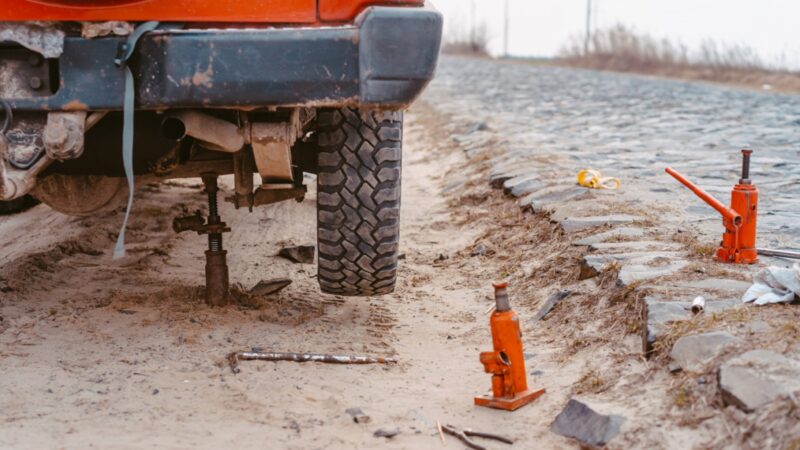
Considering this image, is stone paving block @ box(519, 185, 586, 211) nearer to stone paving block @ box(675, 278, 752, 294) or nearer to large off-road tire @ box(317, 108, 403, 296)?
large off-road tire @ box(317, 108, 403, 296)

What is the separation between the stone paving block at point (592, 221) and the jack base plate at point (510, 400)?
1889mm

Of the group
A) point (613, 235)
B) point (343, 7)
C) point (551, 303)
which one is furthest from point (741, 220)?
point (343, 7)

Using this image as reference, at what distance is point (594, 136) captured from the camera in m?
9.51

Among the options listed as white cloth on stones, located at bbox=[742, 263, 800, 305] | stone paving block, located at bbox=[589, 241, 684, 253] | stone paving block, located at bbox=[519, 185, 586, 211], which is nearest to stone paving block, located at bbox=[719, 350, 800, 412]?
white cloth on stones, located at bbox=[742, 263, 800, 305]

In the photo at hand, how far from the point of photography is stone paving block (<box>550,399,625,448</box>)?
275 centimetres

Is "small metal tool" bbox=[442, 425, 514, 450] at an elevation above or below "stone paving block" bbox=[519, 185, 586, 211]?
below

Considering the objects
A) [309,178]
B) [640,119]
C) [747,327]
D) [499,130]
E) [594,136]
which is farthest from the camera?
[640,119]

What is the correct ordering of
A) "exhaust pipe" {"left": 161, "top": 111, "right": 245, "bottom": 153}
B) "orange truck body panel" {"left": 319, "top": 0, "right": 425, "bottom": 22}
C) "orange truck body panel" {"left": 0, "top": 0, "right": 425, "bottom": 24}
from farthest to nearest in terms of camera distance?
"exhaust pipe" {"left": 161, "top": 111, "right": 245, "bottom": 153} < "orange truck body panel" {"left": 319, "top": 0, "right": 425, "bottom": 22} < "orange truck body panel" {"left": 0, "top": 0, "right": 425, "bottom": 24}

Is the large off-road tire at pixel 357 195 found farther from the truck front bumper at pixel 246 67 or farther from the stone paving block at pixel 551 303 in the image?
the stone paving block at pixel 551 303

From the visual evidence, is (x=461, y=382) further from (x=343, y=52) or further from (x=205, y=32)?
(x=205, y=32)

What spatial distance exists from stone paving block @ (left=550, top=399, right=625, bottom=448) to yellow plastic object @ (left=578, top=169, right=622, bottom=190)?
312 cm

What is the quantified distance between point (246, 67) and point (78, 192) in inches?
50.6

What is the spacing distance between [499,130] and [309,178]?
11.3 ft

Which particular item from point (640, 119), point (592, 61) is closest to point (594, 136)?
point (640, 119)
